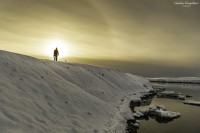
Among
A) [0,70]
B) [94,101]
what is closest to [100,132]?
[94,101]

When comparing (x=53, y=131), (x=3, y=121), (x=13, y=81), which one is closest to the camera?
(x=3, y=121)

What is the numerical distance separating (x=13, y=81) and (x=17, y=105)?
4631 mm

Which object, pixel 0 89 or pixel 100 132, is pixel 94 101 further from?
pixel 0 89

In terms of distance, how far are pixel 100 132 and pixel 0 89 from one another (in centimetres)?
861

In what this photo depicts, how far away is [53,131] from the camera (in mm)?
17641

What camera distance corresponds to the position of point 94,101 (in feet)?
93.0

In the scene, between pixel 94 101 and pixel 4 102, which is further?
pixel 94 101

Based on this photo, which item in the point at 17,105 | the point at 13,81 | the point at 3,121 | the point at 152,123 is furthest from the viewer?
the point at 152,123

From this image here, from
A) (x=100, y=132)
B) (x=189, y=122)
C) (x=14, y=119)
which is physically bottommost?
(x=189, y=122)

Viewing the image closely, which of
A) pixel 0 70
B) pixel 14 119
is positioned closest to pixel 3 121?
pixel 14 119

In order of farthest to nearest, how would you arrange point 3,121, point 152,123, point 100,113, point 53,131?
point 152,123
point 100,113
point 53,131
point 3,121

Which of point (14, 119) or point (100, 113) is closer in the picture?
point (14, 119)

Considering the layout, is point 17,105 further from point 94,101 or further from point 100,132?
point 94,101

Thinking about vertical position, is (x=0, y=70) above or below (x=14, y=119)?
above
